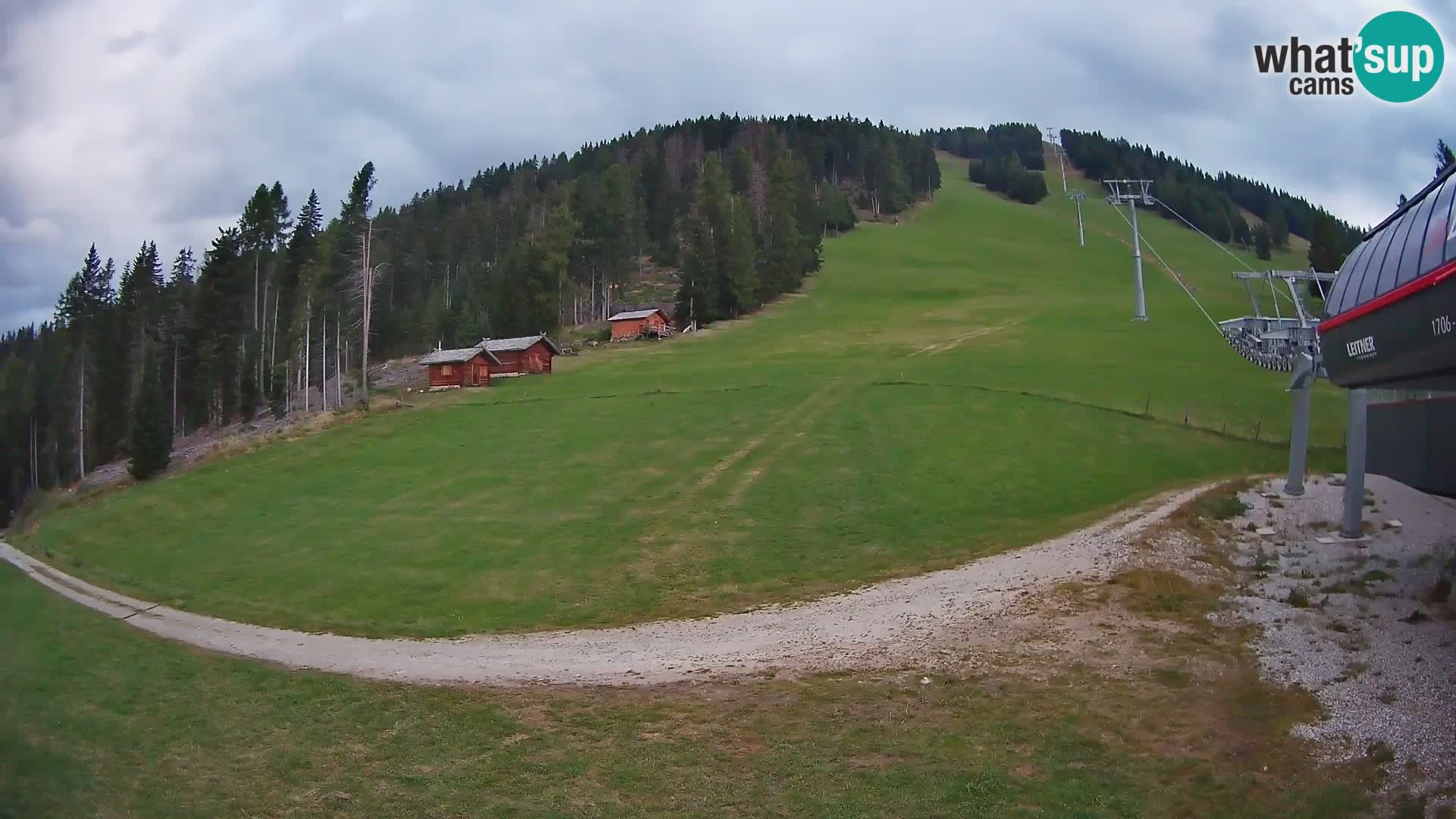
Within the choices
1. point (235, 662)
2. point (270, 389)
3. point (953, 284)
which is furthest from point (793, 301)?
point (235, 662)

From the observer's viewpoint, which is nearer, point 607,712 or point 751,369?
point 607,712

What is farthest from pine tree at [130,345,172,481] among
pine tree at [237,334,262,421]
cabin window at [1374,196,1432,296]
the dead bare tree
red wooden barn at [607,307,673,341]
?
cabin window at [1374,196,1432,296]

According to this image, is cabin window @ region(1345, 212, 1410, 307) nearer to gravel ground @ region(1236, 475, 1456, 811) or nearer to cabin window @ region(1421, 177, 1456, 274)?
cabin window @ region(1421, 177, 1456, 274)

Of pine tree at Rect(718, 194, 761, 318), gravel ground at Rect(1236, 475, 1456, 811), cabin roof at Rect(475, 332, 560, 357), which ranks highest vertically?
pine tree at Rect(718, 194, 761, 318)

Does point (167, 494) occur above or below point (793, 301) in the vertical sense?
below

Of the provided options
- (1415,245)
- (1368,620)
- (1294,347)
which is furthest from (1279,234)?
(1415,245)

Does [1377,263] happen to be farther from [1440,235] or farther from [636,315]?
[636,315]

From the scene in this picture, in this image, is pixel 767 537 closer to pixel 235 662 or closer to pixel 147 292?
pixel 235 662

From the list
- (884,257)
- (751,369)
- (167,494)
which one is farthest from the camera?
(884,257)
